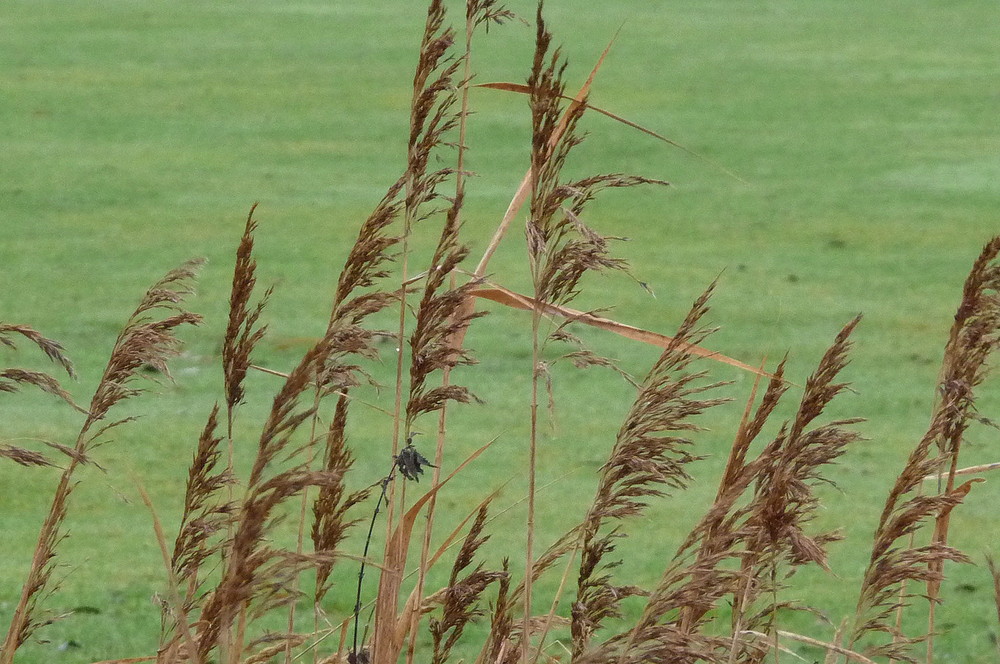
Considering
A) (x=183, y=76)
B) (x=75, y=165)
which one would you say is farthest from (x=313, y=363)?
(x=183, y=76)

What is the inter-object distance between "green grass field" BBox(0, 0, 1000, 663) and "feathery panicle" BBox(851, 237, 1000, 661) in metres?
0.57

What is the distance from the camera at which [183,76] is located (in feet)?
49.2

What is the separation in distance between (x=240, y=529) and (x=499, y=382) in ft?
17.7

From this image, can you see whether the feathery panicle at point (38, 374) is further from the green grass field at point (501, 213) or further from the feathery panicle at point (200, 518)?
the green grass field at point (501, 213)

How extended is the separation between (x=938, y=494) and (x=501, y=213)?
26.6ft

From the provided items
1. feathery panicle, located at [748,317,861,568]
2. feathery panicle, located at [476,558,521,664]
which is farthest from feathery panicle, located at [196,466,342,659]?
feathery panicle, located at [476,558,521,664]

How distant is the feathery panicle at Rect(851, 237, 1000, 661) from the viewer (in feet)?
6.09

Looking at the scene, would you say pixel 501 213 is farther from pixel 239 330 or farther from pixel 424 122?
pixel 239 330

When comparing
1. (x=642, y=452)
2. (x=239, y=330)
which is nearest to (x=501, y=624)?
(x=642, y=452)

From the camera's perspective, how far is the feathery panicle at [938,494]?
1.86 m

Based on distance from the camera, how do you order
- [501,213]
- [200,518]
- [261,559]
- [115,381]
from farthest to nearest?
[501,213], [115,381], [200,518], [261,559]

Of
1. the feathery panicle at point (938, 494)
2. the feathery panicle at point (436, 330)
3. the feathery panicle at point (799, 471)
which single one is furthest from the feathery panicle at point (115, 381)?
the feathery panicle at point (938, 494)

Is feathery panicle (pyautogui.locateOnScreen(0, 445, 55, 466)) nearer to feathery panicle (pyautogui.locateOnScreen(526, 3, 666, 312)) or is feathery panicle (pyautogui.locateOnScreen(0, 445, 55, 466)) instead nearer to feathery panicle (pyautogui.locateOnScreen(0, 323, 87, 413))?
feathery panicle (pyautogui.locateOnScreen(0, 323, 87, 413))

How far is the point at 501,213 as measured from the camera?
33.5 feet
